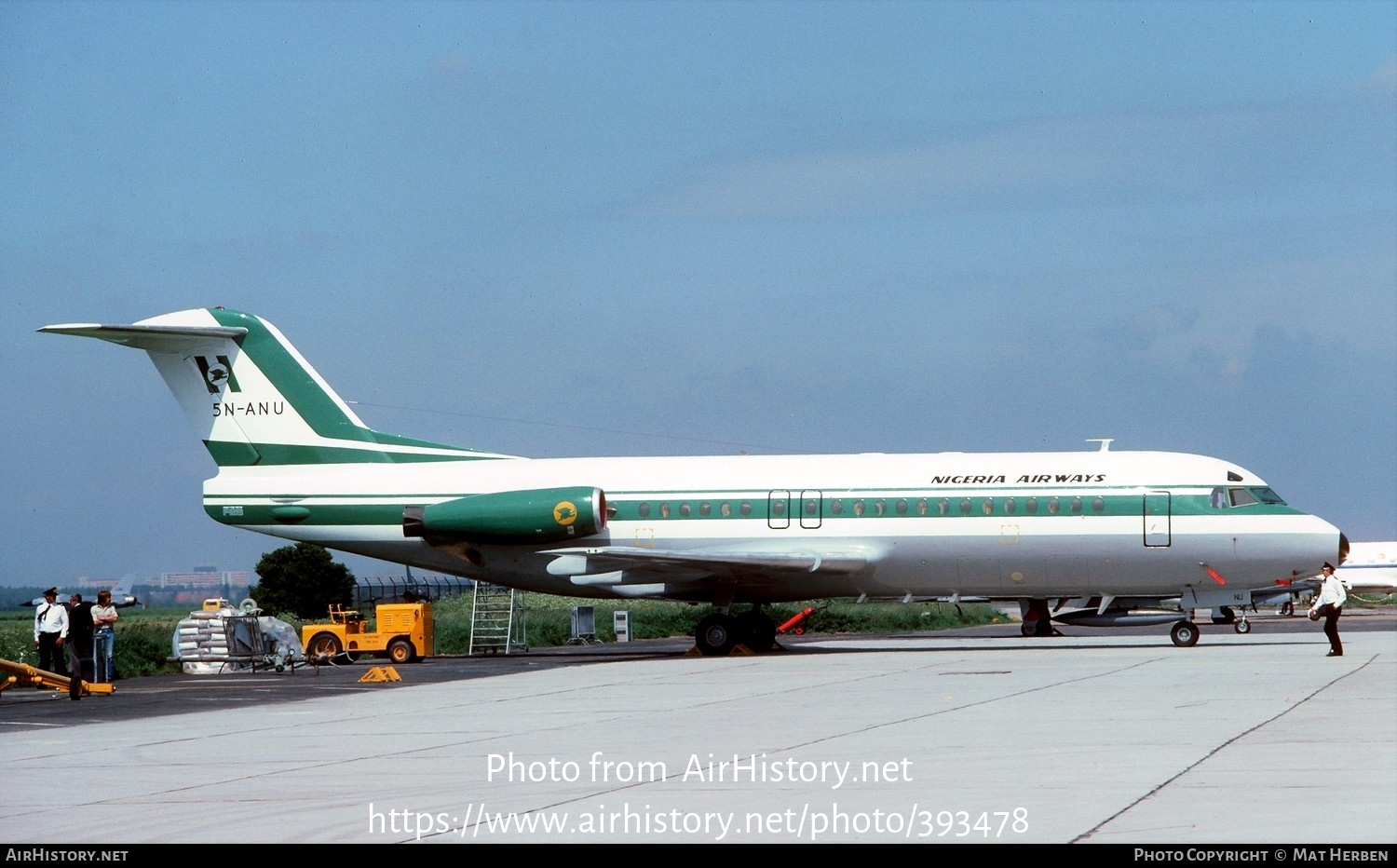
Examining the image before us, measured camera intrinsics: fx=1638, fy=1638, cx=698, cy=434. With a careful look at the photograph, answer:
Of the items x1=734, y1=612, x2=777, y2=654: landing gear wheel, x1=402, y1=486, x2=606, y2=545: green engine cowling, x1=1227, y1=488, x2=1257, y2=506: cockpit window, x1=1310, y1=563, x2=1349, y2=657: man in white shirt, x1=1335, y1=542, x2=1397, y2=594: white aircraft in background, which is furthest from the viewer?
x1=1335, y1=542, x2=1397, y2=594: white aircraft in background

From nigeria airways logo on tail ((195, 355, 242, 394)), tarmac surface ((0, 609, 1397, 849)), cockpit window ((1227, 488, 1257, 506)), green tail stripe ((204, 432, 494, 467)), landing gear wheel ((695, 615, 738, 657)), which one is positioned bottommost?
landing gear wheel ((695, 615, 738, 657))

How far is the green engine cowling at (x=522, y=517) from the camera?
31.1 metres

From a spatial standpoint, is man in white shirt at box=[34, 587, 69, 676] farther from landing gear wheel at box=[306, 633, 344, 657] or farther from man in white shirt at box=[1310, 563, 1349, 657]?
man in white shirt at box=[1310, 563, 1349, 657]

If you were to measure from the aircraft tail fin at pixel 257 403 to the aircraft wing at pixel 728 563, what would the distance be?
3.88 metres

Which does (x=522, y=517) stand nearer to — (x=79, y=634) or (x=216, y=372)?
(x=216, y=372)

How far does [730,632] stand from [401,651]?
6.87 m

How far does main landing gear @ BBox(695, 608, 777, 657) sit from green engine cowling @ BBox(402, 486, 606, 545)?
2867 millimetres

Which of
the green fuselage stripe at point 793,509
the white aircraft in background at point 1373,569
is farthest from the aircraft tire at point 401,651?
the white aircraft in background at point 1373,569

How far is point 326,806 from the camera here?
10.6 metres

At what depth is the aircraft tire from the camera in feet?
109

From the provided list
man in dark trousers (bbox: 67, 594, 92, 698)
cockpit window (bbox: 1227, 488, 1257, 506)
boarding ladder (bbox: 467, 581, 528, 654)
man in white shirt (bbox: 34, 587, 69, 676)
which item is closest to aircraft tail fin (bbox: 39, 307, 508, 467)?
boarding ladder (bbox: 467, 581, 528, 654)

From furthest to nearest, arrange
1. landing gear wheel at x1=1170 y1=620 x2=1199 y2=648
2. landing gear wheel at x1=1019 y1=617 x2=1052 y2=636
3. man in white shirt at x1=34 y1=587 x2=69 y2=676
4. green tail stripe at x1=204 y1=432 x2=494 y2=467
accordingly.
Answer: landing gear wheel at x1=1019 y1=617 x2=1052 y2=636
green tail stripe at x1=204 y1=432 x2=494 y2=467
landing gear wheel at x1=1170 y1=620 x2=1199 y2=648
man in white shirt at x1=34 y1=587 x2=69 y2=676
